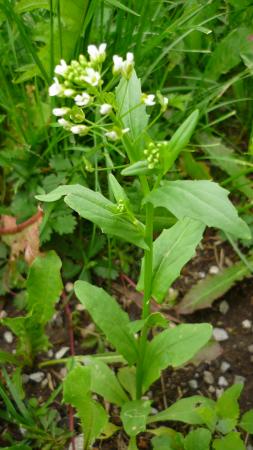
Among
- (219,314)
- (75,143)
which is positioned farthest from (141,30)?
(219,314)

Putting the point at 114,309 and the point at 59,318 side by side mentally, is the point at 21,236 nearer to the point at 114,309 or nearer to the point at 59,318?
the point at 59,318

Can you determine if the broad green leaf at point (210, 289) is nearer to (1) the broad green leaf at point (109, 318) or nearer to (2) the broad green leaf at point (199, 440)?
(1) the broad green leaf at point (109, 318)

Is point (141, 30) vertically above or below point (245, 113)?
above

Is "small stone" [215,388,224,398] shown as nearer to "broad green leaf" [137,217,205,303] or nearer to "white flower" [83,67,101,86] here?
A: "broad green leaf" [137,217,205,303]

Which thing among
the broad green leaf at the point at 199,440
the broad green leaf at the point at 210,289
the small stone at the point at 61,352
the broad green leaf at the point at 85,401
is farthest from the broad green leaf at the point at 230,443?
the small stone at the point at 61,352

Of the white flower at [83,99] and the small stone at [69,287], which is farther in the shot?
the small stone at [69,287]

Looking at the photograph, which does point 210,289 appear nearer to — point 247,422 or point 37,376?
point 247,422
